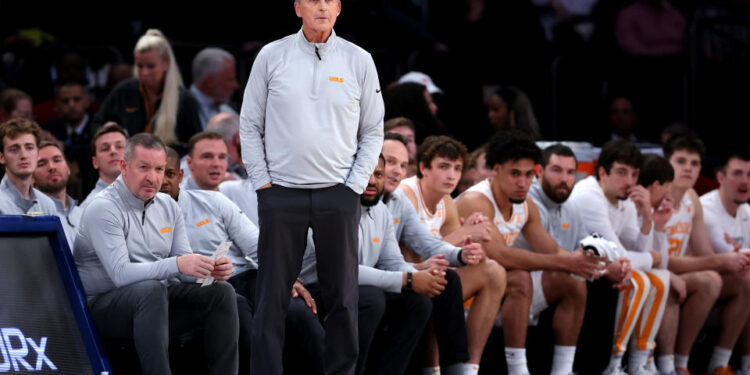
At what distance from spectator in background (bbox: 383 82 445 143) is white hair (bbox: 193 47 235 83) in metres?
1.37

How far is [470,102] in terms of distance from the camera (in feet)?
32.5

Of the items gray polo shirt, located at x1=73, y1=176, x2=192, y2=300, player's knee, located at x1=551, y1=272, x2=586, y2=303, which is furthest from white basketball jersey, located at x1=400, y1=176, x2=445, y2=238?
gray polo shirt, located at x1=73, y1=176, x2=192, y2=300

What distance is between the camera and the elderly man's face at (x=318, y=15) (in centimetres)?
506

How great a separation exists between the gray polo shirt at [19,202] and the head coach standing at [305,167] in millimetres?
1642

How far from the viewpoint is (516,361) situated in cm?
701

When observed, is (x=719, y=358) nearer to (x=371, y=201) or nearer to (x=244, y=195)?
(x=371, y=201)

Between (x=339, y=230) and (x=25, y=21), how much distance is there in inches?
253

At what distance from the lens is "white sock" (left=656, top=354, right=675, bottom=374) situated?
797 centimetres

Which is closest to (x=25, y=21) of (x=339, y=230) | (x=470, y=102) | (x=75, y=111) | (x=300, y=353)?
(x=75, y=111)

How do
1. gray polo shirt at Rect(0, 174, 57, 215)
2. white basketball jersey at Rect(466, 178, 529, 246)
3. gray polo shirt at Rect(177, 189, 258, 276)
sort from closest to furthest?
gray polo shirt at Rect(0, 174, 57, 215) → gray polo shirt at Rect(177, 189, 258, 276) → white basketball jersey at Rect(466, 178, 529, 246)

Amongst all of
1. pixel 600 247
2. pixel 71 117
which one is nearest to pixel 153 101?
pixel 71 117

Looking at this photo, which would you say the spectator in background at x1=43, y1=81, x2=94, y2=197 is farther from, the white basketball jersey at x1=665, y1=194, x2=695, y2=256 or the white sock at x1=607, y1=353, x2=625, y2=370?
the white basketball jersey at x1=665, y1=194, x2=695, y2=256

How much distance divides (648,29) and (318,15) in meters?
6.87

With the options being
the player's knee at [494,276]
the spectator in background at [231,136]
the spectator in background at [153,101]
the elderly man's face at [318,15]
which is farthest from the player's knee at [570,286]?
the elderly man's face at [318,15]
